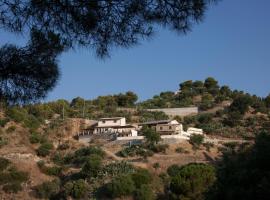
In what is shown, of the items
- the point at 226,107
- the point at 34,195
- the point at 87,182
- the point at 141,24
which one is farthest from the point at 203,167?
the point at 226,107

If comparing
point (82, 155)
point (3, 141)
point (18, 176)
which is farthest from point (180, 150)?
point (3, 141)

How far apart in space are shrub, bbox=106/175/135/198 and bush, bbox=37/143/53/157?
10.5 meters

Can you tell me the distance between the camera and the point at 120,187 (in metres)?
32.1

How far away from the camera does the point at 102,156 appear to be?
40344 millimetres

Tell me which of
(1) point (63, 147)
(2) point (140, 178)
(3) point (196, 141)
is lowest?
(2) point (140, 178)

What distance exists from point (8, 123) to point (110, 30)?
134 feet

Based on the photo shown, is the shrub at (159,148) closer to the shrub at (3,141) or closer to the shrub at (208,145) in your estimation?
the shrub at (208,145)

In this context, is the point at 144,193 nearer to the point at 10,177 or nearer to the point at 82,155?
the point at 10,177

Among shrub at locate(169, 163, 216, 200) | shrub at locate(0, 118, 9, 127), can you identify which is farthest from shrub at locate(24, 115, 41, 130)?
shrub at locate(169, 163, 216, 200)

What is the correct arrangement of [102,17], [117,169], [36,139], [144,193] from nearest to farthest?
[102,17], [144,193], [117,169], [36,139]

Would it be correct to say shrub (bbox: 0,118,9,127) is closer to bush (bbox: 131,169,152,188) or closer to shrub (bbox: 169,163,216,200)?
bush (bbox: 131,169,152,188)

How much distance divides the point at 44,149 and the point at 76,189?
10.5m

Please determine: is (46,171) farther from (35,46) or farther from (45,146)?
(35,46)

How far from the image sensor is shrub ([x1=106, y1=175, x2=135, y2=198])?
31.9m
